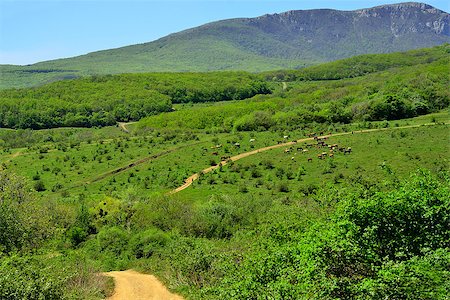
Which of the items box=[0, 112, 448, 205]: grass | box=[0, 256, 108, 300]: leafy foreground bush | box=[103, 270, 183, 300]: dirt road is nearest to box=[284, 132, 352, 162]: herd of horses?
box=[0, 112, 448, 205]: grass

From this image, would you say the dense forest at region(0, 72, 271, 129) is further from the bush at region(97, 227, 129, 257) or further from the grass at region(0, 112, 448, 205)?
the bush at region(97, 227, 129, 257)

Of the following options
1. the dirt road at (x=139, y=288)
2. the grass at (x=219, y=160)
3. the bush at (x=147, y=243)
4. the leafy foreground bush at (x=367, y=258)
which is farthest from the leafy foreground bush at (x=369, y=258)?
the grass at (x=219, y=160)

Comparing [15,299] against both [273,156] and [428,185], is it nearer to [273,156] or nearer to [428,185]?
[428,185]

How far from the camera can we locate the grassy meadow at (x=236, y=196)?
1614cm

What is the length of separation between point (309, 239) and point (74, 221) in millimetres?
34628

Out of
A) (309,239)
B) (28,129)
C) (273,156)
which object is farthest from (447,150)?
(28,129)

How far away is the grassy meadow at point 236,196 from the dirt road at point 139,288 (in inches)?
32.1

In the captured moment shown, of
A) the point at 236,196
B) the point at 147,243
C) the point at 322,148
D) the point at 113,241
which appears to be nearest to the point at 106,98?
the point at 322,148

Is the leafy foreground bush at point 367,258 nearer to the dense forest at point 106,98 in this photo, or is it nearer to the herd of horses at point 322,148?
the herd of horses at point 322,148

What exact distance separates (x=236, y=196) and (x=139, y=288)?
26568mm

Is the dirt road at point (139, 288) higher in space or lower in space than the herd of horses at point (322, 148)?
higher

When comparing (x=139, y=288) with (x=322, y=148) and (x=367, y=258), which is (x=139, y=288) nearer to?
(x=367, y=258)

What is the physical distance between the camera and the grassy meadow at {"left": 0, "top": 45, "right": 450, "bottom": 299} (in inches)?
635

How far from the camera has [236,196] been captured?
5412 cm
